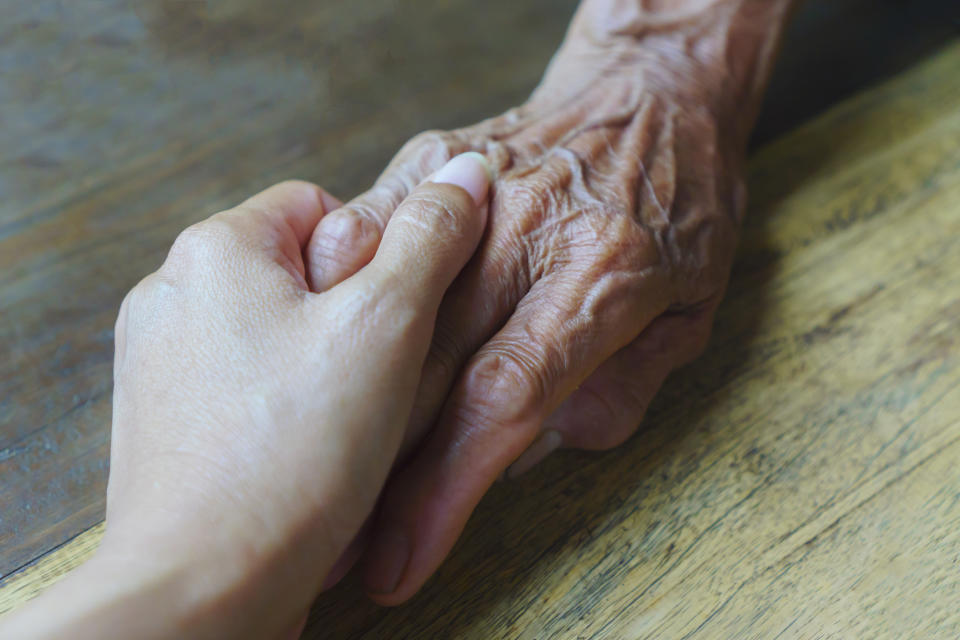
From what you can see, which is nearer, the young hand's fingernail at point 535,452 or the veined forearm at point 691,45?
the young hand's fingernail at point 535,452

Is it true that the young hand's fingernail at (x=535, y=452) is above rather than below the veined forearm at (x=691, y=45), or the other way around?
below

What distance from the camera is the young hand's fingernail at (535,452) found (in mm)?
991

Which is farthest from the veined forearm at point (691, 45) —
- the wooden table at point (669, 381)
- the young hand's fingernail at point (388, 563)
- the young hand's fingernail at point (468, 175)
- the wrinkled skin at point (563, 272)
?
the young hand's fingernail at point (388, 563)

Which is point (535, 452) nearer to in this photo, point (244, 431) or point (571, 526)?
point (571, 526)

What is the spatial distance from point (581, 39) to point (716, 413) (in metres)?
0.85

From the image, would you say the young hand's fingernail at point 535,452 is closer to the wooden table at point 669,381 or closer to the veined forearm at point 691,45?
the wooden table at point 669,381

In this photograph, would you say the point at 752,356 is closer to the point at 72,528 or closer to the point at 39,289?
the point at 72,528

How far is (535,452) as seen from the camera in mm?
996

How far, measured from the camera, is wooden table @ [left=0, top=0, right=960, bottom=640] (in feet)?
2.89

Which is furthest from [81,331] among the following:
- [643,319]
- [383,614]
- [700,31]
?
[700,31]

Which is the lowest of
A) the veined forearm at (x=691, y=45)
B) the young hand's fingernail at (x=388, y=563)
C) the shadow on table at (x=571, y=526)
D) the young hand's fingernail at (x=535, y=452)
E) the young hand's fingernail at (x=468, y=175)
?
the shadow on table at (x=571, y=526)

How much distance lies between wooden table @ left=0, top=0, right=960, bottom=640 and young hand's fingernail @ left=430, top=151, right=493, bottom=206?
1.40ft

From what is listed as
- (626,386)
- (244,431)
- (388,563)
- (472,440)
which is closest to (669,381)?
(626,386)

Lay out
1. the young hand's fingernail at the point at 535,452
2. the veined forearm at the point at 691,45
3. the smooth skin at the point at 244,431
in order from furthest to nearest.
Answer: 1. the veined forearm at the point at 691,45
2. the young hand's fingernail at the point at 535,452
3. the smooth skin at the point at 244,431
